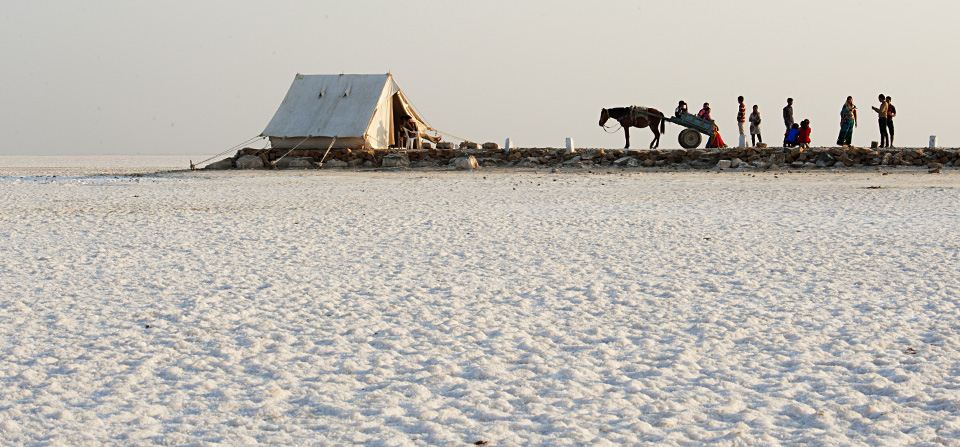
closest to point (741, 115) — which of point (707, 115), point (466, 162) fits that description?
point (707, 115)

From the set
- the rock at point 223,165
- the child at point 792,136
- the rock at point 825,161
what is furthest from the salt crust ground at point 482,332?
the rock at point 223,165

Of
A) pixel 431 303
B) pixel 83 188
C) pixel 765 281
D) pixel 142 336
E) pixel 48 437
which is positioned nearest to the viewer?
pixel 48 437

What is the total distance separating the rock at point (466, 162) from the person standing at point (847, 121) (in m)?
8.43

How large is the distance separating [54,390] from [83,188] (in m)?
12.0

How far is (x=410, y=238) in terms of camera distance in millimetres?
6770

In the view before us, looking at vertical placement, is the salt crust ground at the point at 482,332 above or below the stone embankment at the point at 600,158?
below

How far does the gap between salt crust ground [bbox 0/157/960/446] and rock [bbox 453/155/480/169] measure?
11448mm

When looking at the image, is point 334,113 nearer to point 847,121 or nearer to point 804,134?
point 804,134

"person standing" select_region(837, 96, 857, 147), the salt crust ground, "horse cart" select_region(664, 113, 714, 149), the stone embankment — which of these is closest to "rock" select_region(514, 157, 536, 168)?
the stone embankment

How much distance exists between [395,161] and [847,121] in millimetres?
10476

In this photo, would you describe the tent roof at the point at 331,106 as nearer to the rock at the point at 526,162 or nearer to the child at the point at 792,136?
the rock at the point at 526,162

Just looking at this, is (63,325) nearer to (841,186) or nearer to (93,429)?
(93,429)

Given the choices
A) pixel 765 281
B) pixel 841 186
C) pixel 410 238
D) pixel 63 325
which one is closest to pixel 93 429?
pixel 63 325

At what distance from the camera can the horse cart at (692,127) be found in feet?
64.0
